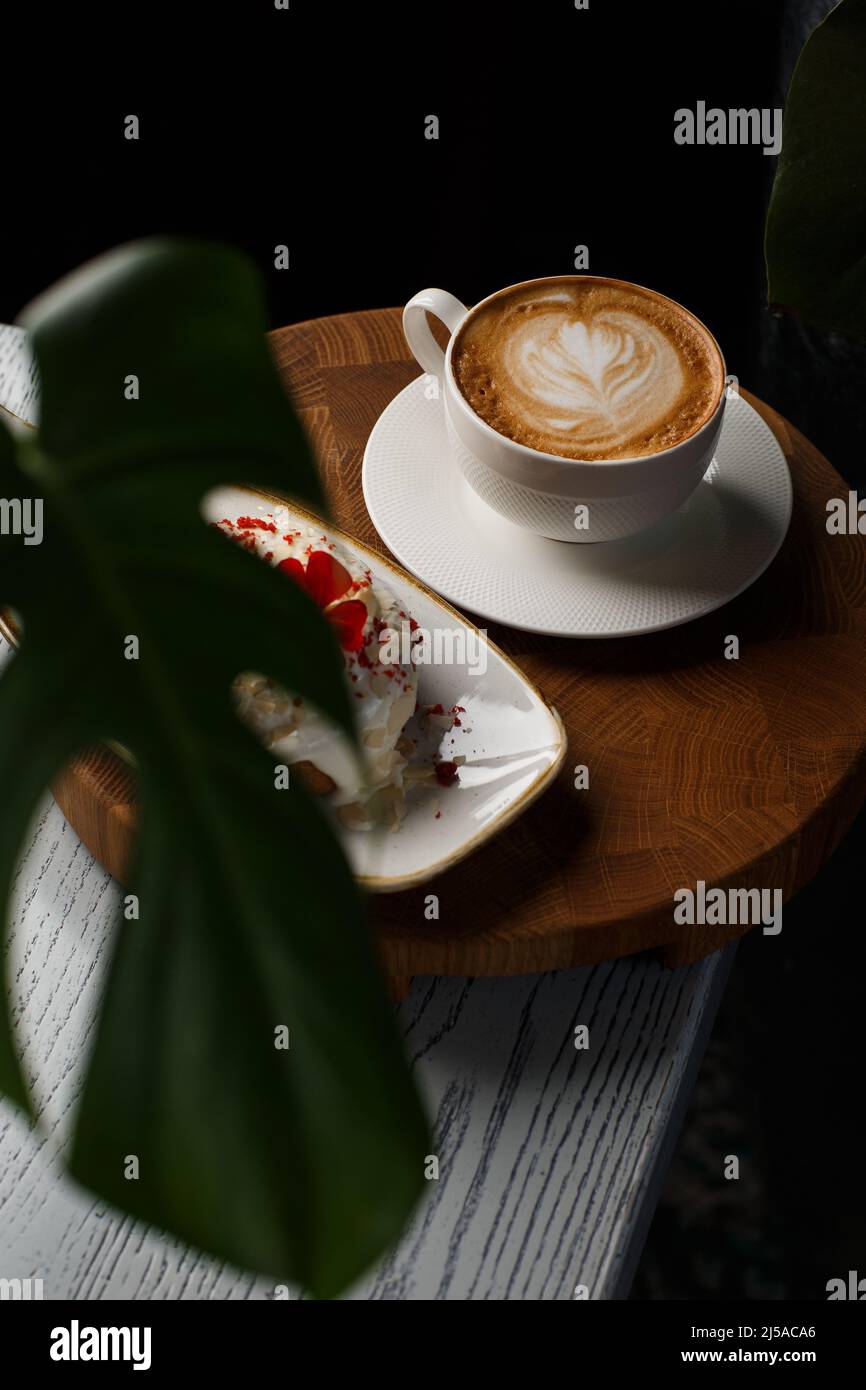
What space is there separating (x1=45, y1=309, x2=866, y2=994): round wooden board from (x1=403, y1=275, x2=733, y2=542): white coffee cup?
82mm

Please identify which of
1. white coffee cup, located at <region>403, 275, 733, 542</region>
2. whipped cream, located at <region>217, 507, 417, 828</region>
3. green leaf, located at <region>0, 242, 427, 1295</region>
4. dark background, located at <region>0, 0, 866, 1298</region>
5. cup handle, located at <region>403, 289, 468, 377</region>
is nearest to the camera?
green leaf, located at <region>0, 242, 427, 1295</region>

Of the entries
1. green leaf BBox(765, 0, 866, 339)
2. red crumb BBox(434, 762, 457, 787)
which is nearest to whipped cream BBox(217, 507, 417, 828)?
red crumb BBox(434, 762, 457, 787)

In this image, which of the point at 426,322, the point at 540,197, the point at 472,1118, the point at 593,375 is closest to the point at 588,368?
the point at 593,375

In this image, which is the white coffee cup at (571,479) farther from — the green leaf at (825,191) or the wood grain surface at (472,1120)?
the wood grain surface at (472,1120)

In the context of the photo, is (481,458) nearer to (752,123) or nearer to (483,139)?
(752,123)

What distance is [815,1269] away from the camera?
1424mm

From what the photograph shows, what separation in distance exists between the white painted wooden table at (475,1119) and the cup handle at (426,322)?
0.99 ft

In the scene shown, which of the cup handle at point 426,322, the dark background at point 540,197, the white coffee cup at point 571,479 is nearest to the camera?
the white coffee cup at point 571,479

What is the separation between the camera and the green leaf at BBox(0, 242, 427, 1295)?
337 millimetres

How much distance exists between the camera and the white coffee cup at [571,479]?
91 centimetres

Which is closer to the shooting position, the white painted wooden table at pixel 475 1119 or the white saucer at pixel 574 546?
the white painted wooden table at pixel 475 1119

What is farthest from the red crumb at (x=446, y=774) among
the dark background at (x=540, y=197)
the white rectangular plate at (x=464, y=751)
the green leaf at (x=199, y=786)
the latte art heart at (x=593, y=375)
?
the dark background at (x=540, y=197)

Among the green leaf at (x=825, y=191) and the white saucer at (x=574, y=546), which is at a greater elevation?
the green leaf at (x=825, y=191)

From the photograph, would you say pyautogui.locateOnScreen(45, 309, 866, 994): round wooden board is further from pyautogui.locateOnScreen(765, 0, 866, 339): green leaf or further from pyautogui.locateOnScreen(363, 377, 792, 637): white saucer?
pyautogui.locateOnScreen(765, 0, 866, 339): green leaf
